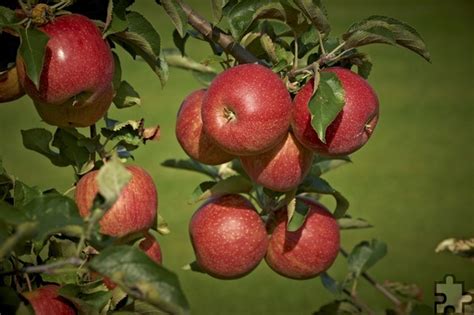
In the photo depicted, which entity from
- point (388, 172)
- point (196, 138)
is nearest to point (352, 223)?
point (196, 138)

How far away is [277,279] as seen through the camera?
10.9 ft

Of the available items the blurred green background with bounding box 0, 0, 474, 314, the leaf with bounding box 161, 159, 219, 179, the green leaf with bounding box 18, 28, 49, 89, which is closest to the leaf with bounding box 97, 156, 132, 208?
the green leaf with bounding box 18, 28, 49, 89

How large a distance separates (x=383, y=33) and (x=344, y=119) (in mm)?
99

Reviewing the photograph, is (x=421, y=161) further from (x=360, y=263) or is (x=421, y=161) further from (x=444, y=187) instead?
(x=360, y=263)

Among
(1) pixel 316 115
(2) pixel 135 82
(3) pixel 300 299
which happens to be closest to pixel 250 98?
(1) pixel 316 115

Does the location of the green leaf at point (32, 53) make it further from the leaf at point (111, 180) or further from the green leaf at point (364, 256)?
the green leaf at point (364, 256)

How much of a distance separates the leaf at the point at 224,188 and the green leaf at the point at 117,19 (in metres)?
0.31

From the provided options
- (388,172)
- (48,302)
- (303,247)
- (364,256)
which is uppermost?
(48,302)

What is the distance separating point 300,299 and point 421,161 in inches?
69.2

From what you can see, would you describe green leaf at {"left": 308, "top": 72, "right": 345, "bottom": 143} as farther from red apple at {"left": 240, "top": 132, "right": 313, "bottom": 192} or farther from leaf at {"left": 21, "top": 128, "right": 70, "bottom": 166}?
leaf at {"left": 21, "top": 128, "right": 70, "bottom": 166}

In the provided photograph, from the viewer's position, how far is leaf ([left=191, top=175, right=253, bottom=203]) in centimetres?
112

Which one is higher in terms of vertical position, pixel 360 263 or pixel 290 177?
pixel 290 177

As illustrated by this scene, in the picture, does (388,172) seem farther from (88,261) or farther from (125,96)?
(88,261)

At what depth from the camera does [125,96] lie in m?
1.02
